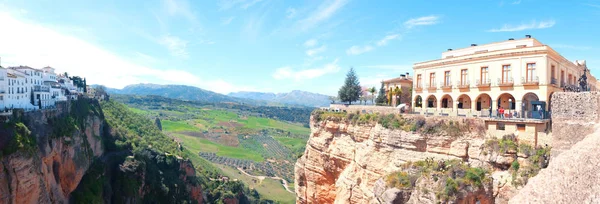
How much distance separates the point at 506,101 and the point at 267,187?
71846 mm

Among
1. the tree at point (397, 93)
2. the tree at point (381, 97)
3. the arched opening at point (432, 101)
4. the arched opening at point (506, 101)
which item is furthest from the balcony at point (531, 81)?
the tree at point (381, 97)

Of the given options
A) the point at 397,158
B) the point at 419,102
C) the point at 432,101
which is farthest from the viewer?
the point at 419,102

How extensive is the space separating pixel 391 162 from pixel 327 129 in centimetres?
893

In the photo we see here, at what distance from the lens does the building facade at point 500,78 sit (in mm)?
19328

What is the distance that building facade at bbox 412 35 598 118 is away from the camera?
19328 millimetres

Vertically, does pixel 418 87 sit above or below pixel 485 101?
above

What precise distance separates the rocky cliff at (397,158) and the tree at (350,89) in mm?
7997

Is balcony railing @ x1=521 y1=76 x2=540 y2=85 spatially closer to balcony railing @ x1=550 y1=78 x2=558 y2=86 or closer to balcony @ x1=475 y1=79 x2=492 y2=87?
balcony railing @ x1=550 y1=78 x2=558 y2=86

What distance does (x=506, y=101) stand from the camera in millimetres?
22031

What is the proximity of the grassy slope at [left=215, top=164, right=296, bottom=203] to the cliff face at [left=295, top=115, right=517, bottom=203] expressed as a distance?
47.8 meters

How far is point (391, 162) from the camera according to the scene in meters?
21.9

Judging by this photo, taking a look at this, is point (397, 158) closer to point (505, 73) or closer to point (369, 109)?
point (369, 109)

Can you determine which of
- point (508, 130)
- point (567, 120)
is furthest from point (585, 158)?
point (508, 130)

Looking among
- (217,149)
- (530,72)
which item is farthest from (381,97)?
(217,149)
